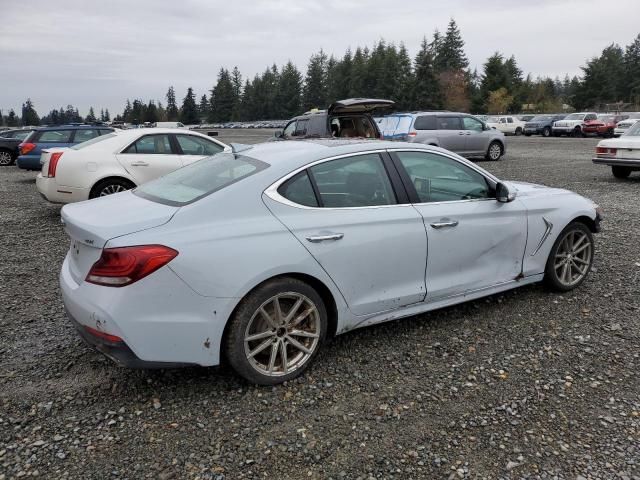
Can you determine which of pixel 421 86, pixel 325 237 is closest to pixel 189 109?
pixel 421 86

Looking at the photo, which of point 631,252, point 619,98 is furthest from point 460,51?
point 631,252

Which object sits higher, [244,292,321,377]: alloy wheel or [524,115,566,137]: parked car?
[524,115,566,137]: parked car

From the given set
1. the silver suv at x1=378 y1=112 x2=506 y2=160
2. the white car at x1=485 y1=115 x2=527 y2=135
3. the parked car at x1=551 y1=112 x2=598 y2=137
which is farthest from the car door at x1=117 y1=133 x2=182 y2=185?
the white car at x1=485 y1=115 x2=527 y2=135

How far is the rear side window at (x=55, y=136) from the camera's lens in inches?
605

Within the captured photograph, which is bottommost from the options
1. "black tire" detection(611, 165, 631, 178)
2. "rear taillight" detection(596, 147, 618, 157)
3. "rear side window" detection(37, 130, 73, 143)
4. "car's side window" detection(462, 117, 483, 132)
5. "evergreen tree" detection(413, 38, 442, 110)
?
"black tire" detection(611, 165, 631, 178)

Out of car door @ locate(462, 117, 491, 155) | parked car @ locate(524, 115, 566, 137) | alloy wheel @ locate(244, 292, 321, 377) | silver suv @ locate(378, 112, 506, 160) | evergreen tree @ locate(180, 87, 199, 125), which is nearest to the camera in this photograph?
alloy wheel @ locate(244, 292, 321, 377)

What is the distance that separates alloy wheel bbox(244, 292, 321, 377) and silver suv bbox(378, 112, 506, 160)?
1294 cm

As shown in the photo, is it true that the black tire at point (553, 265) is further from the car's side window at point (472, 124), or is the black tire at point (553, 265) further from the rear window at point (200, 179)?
the car's side window at point (472, 124)

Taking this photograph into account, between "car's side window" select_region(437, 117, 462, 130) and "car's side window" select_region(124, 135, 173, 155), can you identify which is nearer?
"car's side window" select_region(124, 135, 173, 155)

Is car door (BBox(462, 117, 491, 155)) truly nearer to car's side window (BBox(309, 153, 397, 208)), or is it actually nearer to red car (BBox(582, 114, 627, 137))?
car's side window (BBox(309, 153, 397, 208))

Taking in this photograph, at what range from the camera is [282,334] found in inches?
130

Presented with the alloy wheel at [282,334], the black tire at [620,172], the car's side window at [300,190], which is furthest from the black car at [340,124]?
the alloy wheel at [282,334]

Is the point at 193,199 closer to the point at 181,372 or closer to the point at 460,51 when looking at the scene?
the point at 181,372

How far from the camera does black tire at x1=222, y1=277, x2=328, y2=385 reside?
10.2 ft
